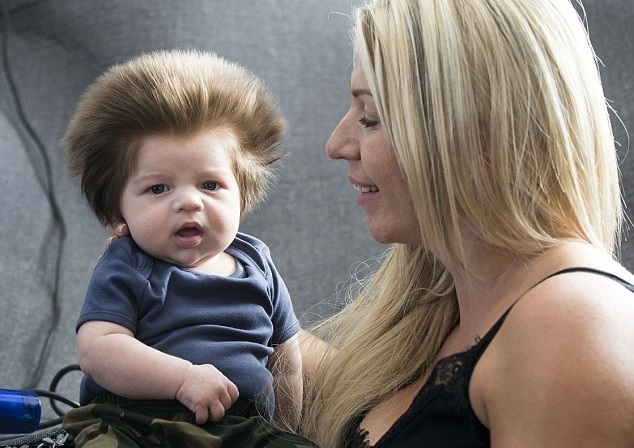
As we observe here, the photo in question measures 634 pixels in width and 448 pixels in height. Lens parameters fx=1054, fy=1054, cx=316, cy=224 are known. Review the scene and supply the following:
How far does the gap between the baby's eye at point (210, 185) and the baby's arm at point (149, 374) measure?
0.21 metres

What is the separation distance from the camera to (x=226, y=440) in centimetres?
125

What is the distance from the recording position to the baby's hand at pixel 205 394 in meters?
1.22

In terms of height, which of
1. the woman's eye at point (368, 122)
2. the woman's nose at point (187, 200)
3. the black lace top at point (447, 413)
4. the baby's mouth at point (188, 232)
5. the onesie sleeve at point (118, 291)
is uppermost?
the woman's eye at point (368, 122)

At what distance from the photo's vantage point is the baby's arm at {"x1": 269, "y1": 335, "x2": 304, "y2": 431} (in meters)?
1.41

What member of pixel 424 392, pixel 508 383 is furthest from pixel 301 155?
pixel 508 383

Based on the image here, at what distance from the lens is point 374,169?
3.81 feet

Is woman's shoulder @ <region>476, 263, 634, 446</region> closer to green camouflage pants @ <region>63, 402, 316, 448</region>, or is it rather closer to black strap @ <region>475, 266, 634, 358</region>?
black strap @ <region>475, 266, 634, 358</region>

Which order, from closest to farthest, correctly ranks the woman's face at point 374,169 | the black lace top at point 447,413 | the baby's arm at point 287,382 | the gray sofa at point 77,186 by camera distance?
the black lace top at point 447,413 → the woman's face at point 374,169 → the baby's arm at point 287,382 → the gray sofa at point 77,186

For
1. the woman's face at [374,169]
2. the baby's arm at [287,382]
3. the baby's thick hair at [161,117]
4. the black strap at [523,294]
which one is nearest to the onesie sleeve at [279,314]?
the baby's arm at [287,382]

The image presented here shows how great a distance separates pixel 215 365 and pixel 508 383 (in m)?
0.42

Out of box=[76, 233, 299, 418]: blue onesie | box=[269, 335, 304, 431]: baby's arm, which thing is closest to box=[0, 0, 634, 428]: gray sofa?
box=[269, 335, 304, 431]: baby's arm

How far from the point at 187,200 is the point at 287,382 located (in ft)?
1.01

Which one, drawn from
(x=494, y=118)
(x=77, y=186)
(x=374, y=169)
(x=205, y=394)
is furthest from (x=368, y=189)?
(x=77, y=186)

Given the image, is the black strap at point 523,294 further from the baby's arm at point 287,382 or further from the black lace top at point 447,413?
the baby's arm at point 287,382
